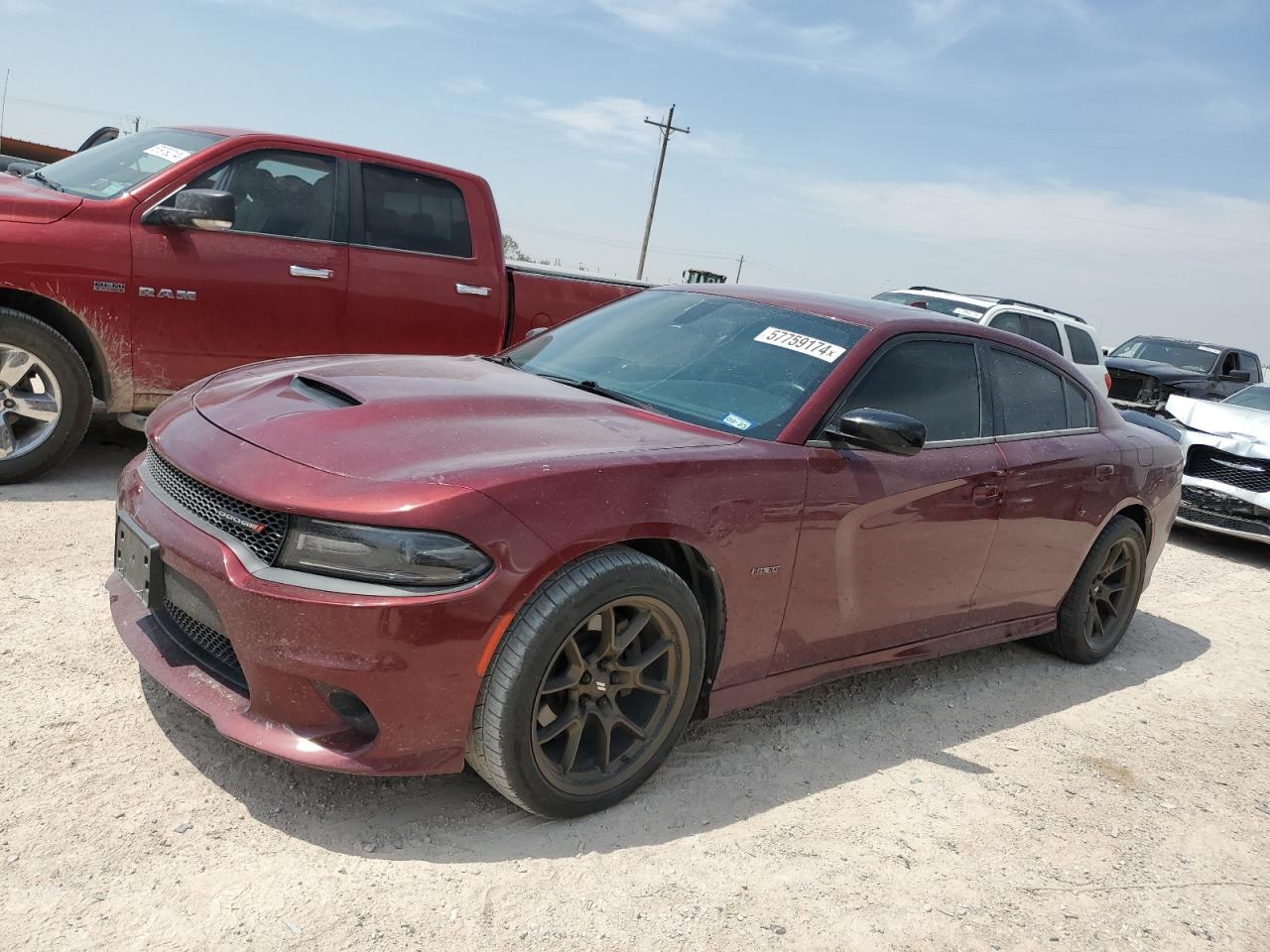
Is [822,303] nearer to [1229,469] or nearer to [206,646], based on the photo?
[206,646]

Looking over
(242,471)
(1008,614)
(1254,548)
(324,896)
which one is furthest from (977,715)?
(1254,548)

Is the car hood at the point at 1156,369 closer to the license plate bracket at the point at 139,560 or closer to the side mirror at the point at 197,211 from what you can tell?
the side mirror at the point at 197,211

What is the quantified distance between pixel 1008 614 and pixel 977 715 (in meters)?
0.45

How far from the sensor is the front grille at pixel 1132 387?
584 inches

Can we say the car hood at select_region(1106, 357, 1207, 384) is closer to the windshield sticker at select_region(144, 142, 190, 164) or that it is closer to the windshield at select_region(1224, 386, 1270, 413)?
the windshield at select_region(1224, 386, 1270, 413)

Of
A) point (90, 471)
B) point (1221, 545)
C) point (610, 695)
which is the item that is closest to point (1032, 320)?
point (1221, 545)

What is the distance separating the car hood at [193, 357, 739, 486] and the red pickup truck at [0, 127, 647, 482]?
202cm

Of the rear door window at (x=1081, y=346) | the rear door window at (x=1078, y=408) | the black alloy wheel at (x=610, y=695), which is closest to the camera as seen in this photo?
the black alloy wheel at (x=610, y=695)

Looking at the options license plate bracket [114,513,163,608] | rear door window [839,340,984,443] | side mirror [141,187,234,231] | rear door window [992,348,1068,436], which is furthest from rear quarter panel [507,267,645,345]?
license plate bracket [114,513,163,608]

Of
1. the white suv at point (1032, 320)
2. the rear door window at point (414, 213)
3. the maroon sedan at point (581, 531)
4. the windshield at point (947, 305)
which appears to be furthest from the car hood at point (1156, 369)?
the maroon sedan at point (581, 531)

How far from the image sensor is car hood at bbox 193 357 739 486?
2.69 m

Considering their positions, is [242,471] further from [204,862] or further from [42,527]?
[42,527]

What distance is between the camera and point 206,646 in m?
2.82

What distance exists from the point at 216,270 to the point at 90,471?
4.34ft
